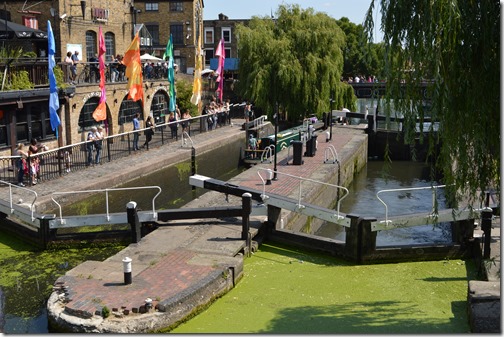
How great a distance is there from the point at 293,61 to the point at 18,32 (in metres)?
15.4

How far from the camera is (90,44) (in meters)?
32.6

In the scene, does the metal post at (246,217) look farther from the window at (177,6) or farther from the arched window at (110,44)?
the window at (177,6)

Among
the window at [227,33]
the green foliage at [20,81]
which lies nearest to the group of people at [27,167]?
the green foliage at [20,81]

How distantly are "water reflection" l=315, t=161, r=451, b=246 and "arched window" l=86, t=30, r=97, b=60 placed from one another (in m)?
14.7

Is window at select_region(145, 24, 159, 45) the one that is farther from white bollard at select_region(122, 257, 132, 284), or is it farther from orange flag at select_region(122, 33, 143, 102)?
white bollard at select_region(122, 257, 132, 284)

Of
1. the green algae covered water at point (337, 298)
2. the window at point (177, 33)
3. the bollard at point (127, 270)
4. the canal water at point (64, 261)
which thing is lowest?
the canal water at point (64, 261)

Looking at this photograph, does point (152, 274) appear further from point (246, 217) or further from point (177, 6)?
point (177, 6)

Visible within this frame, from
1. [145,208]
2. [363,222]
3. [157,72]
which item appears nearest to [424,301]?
[363,222]

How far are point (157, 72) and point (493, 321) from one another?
1144 inches

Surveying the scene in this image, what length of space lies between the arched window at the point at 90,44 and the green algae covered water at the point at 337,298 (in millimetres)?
20988

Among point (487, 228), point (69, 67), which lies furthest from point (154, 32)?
point (487, 228)

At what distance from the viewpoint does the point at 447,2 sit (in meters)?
8.90

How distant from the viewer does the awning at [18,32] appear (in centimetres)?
2621

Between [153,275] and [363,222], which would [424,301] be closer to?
[363,222]
